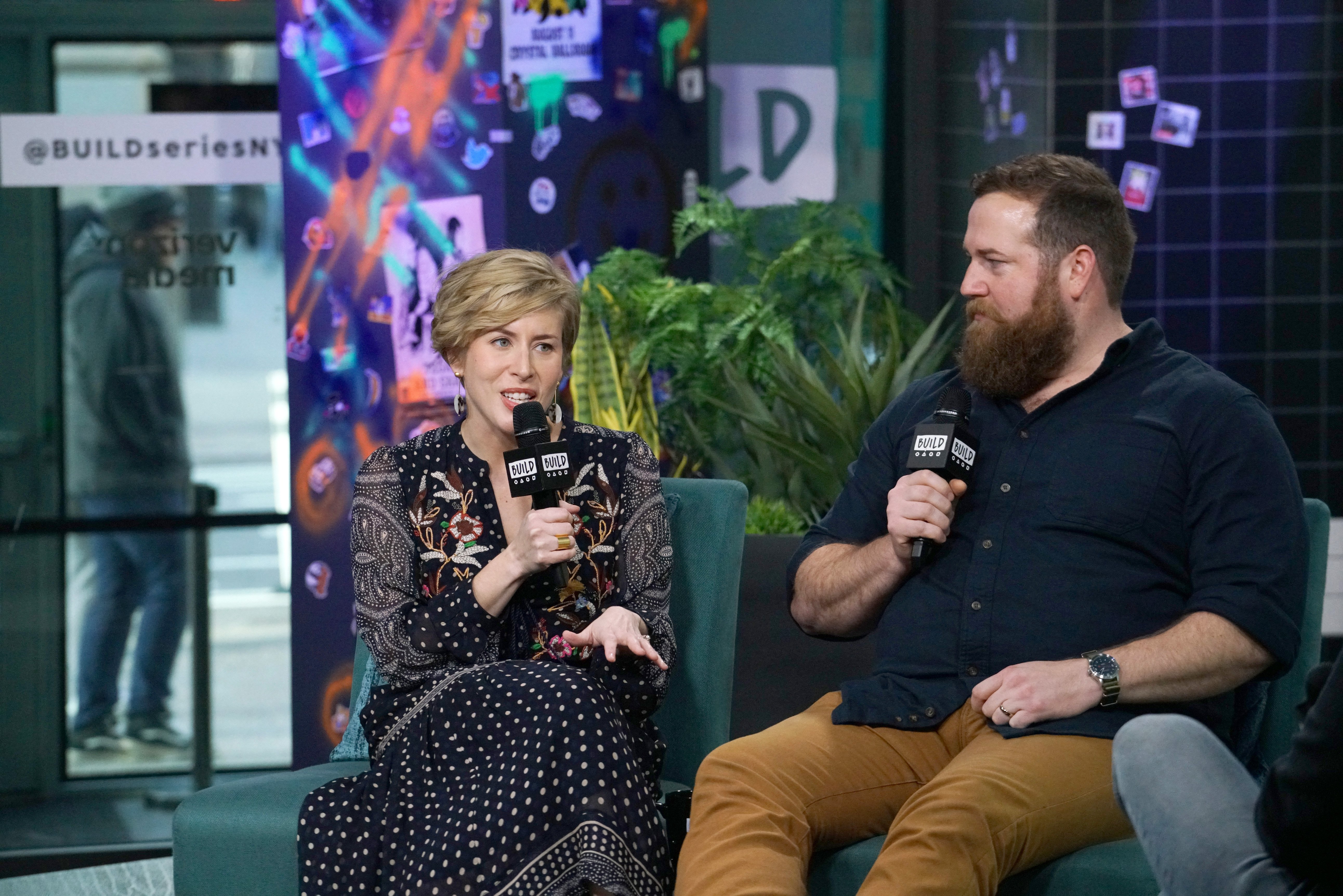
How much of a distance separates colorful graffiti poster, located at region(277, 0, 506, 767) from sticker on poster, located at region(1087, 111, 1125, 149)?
5.57 feet

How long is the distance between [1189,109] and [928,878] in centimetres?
304

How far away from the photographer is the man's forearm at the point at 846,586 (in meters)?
2.45

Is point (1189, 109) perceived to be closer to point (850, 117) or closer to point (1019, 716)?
point (850, 117)

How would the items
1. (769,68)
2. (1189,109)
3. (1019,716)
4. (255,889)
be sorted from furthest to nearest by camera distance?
(769,68)
(1189,109)
(255,889)
(1019,716)

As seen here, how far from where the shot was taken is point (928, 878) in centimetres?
194

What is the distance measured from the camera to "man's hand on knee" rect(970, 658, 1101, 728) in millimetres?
2180

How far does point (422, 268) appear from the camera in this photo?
4.00 meters

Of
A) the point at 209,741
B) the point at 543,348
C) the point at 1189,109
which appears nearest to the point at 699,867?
the point at 543,348

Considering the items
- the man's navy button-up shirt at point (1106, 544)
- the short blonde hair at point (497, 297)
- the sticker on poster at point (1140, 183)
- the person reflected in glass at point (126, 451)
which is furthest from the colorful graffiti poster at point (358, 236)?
the man's navy button-up shirt at point (1106, 544)

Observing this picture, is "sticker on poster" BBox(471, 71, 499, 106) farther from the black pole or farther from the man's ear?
the man's ear

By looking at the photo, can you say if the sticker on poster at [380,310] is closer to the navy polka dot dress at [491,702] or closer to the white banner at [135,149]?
the white banner at [135,149]

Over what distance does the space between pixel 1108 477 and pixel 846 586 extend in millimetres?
464

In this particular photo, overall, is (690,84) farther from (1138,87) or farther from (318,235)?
(1138,87)

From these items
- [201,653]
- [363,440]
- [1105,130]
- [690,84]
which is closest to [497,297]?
[363,440]
